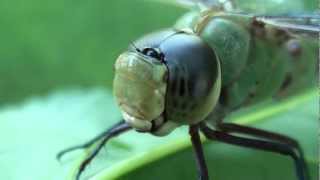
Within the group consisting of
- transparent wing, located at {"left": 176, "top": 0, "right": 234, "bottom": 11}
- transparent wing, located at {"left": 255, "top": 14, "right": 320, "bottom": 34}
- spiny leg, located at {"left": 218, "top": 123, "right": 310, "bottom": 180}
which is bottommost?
spiny leg, located at {"left": 218, "top": 123, "right": 310, "bottom": 180}

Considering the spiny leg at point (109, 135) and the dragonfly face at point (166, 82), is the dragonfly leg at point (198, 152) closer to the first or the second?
the dragonfly face at point (166, 82)

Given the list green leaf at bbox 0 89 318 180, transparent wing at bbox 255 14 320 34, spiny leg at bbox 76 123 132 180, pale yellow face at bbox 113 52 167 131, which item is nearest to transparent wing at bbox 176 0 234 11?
transparent wing at bbox 255 14 320 34

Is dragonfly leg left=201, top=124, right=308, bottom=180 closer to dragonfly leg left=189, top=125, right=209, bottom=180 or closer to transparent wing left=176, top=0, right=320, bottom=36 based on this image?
dragonfly leg left=189, top=125, right=209, bottom=180

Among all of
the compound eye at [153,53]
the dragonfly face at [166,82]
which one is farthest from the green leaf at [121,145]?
the compound eye at [153,53]

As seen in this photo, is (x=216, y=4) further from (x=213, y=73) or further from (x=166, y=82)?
(x=166, y=82)

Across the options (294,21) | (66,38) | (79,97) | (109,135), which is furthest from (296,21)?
(66,38)

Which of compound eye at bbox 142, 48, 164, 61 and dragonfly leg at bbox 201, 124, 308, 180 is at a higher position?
compound eye at bbox 142, 48, 164, 61
